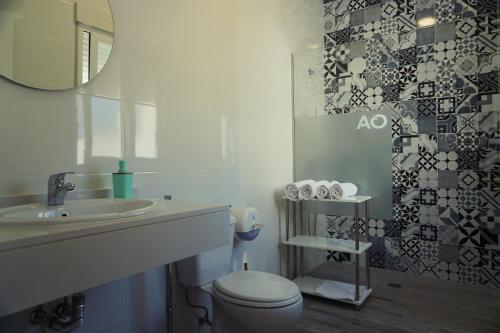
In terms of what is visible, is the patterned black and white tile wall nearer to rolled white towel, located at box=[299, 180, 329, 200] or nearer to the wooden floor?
the wooden floor

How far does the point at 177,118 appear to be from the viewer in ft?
5.58

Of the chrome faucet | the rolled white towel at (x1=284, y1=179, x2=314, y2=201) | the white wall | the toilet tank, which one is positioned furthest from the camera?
the rolled white towel at (x1=284, y1=179, x2=314, y2=201)

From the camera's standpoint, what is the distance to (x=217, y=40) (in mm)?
1965

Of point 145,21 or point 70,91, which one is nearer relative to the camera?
point 70,91

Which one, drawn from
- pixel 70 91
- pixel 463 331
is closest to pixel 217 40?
pixel 70 91

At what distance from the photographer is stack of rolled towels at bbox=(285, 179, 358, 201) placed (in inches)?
89.2

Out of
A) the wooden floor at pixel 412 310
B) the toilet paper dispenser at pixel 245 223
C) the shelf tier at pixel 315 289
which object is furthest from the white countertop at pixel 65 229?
the shelf tier at pixel 315 289

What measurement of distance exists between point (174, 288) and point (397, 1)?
2634mm

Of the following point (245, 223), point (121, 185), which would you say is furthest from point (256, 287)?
point (121, 185)

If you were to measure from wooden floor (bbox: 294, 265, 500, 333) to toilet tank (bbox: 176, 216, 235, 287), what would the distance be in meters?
0.66

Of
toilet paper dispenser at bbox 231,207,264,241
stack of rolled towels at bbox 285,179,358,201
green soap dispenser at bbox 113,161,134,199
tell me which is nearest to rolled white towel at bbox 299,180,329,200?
stack of rolled towels at bbox 285,179,358,201

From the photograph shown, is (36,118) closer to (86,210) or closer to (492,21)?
(86,210)

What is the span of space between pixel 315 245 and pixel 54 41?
1824 mm

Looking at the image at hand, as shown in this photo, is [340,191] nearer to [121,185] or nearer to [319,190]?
[319,190]
